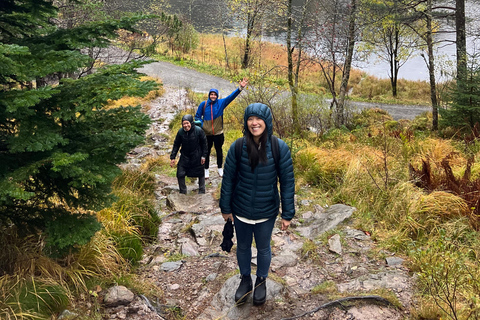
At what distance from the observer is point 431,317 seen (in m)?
2.73

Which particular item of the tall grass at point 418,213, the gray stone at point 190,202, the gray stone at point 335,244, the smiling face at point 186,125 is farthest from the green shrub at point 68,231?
the smiling face at point 186,125

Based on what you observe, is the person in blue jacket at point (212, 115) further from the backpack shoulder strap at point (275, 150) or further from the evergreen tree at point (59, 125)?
the backpack shoulder strap at point (275, 150)

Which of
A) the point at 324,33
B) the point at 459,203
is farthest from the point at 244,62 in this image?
the point at 459,203

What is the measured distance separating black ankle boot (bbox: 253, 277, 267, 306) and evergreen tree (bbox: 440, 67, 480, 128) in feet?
29.5

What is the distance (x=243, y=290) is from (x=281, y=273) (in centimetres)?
75

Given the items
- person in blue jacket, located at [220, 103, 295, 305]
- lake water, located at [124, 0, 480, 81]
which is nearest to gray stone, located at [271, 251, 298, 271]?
person in blue jacket, located at [220, 103, 295, 305]

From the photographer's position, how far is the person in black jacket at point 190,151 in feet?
19.2

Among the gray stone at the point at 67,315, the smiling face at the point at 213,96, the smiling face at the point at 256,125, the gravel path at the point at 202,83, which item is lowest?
the gray stone at the point at 67,315

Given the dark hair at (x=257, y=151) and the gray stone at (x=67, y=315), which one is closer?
the gray stone at (x=67, y=315)

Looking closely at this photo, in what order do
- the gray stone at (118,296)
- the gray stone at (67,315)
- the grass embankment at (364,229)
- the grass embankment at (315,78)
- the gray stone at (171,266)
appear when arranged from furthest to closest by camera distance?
1. the grass embankment at (315,78)
2. the gray stone at (171,266)
3. the gray stone at (118,296)
4. the grass embankment at (364,229)
5. the gray stone at (67,315)

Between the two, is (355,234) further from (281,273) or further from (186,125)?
(186,125)

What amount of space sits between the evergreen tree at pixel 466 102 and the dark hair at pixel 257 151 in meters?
8.99

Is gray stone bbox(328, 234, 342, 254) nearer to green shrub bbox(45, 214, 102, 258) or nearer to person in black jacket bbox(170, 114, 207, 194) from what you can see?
person in black jacket bbox(170, 114, 207, 194)

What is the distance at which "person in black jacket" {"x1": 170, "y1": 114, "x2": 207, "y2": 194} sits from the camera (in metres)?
5.84
